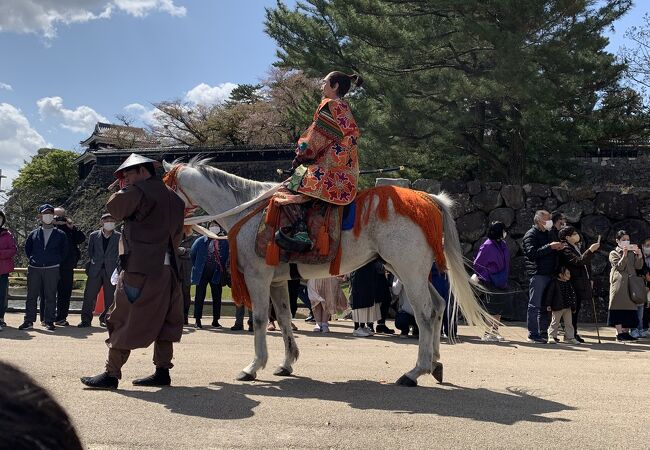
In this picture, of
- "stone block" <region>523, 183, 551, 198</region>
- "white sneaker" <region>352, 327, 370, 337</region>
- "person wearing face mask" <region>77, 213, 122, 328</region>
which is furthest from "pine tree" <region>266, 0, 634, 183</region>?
"person wearing face mask" <region>77, 213, 122, 328</region>

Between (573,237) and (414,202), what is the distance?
5226 millimetres

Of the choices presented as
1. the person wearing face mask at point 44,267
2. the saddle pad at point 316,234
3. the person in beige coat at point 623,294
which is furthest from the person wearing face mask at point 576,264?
the person wearing face mask at point 44,267

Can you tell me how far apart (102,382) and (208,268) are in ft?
21.8

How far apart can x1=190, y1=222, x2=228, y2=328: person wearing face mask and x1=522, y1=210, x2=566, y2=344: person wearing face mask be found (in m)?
5.09

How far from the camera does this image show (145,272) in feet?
19.9

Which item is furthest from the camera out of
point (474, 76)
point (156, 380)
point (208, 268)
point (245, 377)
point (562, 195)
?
point (474, 76)

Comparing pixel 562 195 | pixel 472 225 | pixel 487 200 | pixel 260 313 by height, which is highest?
pixel 562 195

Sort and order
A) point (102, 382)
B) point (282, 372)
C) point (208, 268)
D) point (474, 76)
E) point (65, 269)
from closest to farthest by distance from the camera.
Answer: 1. point (102, 382)
2. point (282, 372)
3. point (65, 269)
4. point (208, 268)
5. point (474, 76)

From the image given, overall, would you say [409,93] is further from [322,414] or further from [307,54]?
[322,414]

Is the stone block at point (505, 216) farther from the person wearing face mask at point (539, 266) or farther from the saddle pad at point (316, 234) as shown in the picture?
the saddle pad at point (316, 234)

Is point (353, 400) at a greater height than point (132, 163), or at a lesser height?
lesser

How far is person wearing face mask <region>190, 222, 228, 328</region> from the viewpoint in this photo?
40.7ft

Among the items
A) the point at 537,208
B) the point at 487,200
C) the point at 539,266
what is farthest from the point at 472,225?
the point at 539,266

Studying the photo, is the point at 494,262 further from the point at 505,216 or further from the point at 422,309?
the point at 422,309
